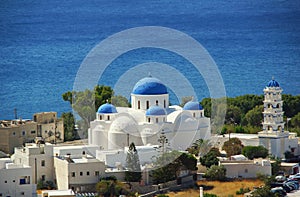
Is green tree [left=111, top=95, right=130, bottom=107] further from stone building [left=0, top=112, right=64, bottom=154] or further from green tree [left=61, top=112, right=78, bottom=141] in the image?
stone building [left=0, top=112, right=64, bottom=154]

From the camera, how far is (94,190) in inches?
1059

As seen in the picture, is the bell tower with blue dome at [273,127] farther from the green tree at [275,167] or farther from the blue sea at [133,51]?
the blue sea at [133,51]

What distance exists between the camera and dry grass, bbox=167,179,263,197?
2702 centimetres

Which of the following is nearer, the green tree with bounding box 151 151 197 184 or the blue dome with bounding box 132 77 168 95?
the green tree with bounding box 151 151 197 184

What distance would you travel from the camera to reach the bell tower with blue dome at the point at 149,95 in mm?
30938

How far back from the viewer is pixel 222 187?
27547mm

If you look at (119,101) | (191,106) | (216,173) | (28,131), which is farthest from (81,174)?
(119,101)

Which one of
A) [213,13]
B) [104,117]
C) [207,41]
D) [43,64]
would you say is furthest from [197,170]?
[213,13]

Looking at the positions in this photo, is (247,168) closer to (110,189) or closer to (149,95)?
(110,189)

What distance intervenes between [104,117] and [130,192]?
4.66m

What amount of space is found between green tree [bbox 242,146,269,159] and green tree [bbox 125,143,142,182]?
10.7ft

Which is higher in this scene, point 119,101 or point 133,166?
point 119,101

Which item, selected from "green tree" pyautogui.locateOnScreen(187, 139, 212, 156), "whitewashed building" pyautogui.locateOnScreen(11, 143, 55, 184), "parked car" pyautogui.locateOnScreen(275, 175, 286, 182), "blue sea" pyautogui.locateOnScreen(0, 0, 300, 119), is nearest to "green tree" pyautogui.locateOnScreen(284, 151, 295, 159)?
"green tree" pyautogui.locateOnScreen(187, 139, 212, 156)

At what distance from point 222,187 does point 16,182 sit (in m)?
4.92
